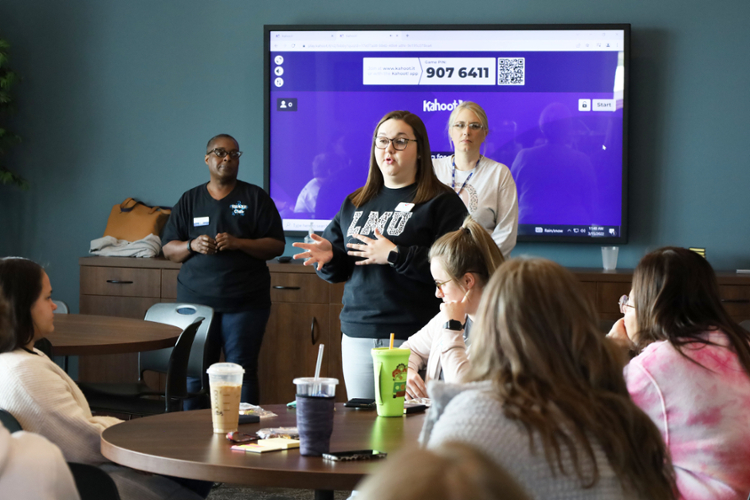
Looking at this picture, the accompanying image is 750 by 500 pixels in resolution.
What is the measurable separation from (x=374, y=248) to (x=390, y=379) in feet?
2.32

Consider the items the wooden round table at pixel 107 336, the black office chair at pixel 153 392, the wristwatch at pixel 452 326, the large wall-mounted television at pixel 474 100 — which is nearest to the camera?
the wristwatch at pixel 452 326

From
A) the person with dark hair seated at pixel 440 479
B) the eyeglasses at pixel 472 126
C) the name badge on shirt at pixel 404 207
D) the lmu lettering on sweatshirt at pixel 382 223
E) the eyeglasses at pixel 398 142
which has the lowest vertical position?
the person with dark hair seated at pixel 440 479

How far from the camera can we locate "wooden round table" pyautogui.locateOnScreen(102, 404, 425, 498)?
1283 millimetres

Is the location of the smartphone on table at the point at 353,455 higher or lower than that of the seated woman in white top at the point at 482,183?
lower

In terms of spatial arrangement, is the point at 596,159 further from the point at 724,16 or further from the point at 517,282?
the point at 517,282

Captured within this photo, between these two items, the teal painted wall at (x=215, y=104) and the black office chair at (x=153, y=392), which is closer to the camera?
the black office chair at (x=153, y=392)

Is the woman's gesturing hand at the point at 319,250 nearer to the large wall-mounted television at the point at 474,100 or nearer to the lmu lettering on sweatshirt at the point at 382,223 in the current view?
the lmu lettering on sweatshirt at the point at 382,223

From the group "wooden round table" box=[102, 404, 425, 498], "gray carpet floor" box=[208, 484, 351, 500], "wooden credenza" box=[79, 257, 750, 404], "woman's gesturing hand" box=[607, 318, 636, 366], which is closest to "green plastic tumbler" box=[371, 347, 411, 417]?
"wooden round table" box=[102, 404, 425, 498]

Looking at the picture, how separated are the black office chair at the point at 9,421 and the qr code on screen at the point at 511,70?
12.5ft

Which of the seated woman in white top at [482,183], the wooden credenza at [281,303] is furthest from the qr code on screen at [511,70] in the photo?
the wooden credenza at [281,303]

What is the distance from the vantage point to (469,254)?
1.96m

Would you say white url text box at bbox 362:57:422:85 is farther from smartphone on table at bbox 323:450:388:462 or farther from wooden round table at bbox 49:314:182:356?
smartphone on table at bbox 323:450:388:462

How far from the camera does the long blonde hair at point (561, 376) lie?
3.19ft

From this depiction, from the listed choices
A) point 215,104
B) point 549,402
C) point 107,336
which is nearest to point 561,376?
point 549,402
